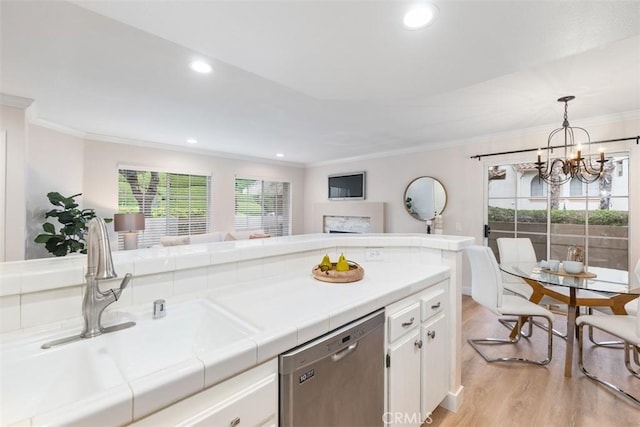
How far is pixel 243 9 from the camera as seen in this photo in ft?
4.36

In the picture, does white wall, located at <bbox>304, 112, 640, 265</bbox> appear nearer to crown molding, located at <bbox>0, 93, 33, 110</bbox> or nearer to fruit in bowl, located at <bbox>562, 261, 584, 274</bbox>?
fruit in bowl, located at <bbox>562, 261, 584, 274</bbox>

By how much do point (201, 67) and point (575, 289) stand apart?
353 cm

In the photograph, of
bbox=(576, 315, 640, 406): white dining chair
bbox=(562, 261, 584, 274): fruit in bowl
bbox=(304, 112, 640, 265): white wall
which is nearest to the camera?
bbox=(576, 315, 640, 406): white dining chair

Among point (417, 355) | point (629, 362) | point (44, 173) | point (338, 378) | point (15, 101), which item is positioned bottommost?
point (629, 362)

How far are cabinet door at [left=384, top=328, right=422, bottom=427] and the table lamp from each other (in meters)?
3.93

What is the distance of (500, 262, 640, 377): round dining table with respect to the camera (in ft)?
7.28

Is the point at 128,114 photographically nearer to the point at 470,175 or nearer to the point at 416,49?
the point at 416,49

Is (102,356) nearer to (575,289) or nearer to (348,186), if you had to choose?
(575,289)

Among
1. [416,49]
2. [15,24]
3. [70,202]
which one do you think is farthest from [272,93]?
[70,202]

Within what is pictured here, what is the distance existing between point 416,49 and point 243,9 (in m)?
0.96

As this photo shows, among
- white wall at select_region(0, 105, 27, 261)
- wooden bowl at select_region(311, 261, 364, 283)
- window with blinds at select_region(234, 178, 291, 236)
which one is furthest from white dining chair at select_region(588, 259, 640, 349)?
white wall at select_region(0, 105, 27, 261)

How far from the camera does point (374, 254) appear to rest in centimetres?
206

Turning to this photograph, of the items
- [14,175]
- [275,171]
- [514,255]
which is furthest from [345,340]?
[275,171]

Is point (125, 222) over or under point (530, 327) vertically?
over
